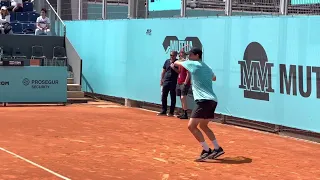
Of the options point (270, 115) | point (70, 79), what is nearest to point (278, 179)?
point (270, 115)

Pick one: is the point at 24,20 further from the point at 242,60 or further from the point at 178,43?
the point at 242,60

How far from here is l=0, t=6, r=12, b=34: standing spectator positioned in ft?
74.7

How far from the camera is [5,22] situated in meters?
22.9

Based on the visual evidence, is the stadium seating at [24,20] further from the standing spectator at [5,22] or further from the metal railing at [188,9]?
the metal railing at [188,9]

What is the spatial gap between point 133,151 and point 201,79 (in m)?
2.00

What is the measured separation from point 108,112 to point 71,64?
213 inches

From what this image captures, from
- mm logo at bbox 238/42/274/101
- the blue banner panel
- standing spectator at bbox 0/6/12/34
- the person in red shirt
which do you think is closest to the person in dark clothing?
the person in red shirt

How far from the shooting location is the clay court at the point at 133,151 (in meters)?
8.65

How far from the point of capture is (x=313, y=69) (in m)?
12.5

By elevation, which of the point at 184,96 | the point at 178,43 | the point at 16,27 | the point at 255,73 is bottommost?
the point at 184,96

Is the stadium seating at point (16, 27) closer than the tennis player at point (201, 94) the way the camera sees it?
No

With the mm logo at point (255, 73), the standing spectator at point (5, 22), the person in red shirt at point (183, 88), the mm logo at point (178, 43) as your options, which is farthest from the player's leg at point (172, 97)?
the standing spectator at point (5, 22)

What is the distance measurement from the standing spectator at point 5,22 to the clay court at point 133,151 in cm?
796

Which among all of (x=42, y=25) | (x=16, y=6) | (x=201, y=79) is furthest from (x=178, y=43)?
(x=16, y=6)
